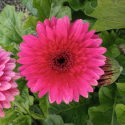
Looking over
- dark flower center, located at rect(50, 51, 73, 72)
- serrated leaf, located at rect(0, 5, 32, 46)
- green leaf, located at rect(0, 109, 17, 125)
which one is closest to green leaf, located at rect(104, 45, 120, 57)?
dark flower center, located at rect(50, 51, 73, 72)

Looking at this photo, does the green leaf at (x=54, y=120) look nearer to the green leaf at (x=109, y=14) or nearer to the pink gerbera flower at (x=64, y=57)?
the pink gerbera flower at (x=64, y=57)

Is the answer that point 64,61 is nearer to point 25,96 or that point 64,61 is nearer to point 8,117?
point 25,96

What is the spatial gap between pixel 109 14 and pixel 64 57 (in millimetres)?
250

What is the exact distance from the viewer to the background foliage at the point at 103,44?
63 cm

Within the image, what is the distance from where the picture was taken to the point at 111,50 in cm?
74

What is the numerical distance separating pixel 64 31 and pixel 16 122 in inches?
21.8

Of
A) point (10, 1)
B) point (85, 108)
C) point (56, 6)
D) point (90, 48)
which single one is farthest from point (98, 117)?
point (10, 1)

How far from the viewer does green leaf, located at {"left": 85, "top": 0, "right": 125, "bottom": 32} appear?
0.54 meters

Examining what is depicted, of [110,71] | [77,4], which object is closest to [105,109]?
[110,71]

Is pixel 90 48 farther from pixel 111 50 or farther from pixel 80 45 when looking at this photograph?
pixel 111 50

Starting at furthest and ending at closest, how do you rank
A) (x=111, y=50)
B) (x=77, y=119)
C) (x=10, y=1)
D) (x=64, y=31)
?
1. (x=10, y=1)
2. (x=77, y=119)
3. (x=111, y=50)
4. (x=64, y=31)

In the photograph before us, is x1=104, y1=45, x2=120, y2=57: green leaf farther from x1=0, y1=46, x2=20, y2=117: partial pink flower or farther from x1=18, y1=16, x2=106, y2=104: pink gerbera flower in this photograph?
x1=0, y1=46, x2=20, y2=117: partial pink flower

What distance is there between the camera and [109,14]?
0.59 metres

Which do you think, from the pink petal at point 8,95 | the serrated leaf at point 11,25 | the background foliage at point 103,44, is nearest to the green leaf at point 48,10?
the background foliage at point 103,44
